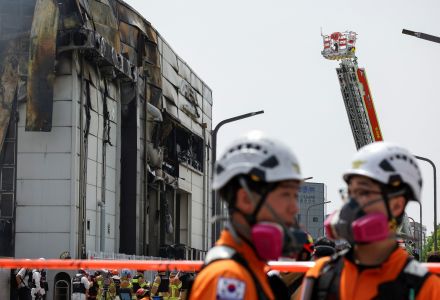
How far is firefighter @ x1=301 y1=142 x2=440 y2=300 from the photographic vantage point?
15.4 feet

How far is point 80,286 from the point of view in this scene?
60.3 ft

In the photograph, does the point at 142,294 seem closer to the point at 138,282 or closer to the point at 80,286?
the point at 138,282

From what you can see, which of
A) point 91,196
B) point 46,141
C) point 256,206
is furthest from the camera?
point 91,196

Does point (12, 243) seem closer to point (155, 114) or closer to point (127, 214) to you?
point (127, 214)

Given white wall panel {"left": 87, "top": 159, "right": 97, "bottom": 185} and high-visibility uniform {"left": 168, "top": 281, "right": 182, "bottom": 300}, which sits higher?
white wall panel {"left": 87, "top": 159, "right": 97, "bottom": 185}

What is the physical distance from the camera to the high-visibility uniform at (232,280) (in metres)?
4.05

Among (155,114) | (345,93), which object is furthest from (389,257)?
(345,93)

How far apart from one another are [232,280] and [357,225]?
847mm

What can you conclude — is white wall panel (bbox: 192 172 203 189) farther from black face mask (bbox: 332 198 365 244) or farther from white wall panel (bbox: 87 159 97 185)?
black face mask (bbox: 332 198 365 244)

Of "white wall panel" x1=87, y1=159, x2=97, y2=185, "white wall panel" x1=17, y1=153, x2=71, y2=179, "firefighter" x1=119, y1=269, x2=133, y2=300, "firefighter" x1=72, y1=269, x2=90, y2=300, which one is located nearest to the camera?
"firefighter" x1=119, y1=269, x2=133, y2=300

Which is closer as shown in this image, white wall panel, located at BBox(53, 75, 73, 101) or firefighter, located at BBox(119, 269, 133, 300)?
firefighter, located at BBox(119, 269, 133, 300)

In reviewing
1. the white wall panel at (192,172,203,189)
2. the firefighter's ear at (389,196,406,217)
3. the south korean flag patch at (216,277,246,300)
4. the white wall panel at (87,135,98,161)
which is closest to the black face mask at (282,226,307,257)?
the south korean flag patch at (216,277,246,300)

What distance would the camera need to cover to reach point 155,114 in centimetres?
5925

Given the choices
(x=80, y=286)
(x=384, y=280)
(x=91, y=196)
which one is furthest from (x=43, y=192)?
(x=384, y=280)
